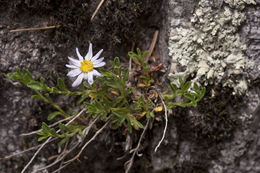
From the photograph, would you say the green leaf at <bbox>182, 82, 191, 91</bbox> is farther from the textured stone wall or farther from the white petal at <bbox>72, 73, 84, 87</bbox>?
the white petal at <bbox>72, 73, 84, 87</bbox>

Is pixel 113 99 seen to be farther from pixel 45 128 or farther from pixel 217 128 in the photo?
pixel 217 128

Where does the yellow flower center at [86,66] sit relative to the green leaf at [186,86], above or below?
above

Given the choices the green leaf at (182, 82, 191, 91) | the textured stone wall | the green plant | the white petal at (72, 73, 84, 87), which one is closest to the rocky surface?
the textured stone wall

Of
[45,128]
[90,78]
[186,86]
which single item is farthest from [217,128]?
[45,128]

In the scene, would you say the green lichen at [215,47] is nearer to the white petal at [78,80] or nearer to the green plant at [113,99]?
the green plant at [113,99]

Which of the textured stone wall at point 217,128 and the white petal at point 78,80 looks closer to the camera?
the white petal at point 78,80

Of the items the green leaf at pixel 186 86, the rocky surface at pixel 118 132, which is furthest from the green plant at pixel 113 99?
the rocky surface at pixel 118 132

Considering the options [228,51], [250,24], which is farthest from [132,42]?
[250,24]
